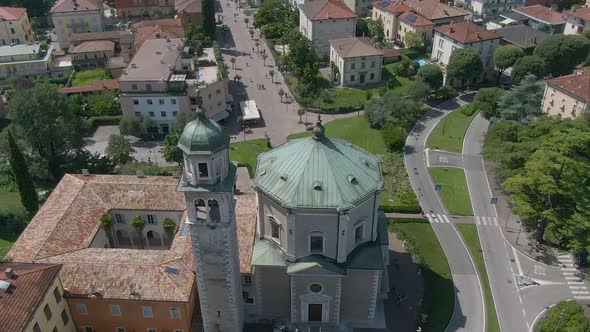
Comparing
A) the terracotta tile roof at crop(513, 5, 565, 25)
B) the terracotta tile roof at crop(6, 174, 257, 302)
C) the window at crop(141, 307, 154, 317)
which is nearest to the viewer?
the terracotta tile roof at crop(6, 174, 257, 302)

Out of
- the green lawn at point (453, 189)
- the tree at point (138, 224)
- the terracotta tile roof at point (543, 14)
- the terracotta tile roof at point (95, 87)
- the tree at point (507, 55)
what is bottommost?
the green lawn at point (453, 189)

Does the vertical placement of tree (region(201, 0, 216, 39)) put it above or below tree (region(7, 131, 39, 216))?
above

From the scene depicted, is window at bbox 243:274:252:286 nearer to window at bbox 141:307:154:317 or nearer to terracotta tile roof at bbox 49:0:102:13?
window at bbox 141:307:154:317

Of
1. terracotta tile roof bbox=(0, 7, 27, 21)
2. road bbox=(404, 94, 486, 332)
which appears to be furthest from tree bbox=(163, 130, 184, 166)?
terracotta tile roof bbox=(0, 7, 27, 21)

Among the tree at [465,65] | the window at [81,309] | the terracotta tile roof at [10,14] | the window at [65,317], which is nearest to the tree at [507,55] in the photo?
the tree at [465,65]

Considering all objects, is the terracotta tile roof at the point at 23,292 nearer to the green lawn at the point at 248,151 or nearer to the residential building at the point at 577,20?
the green lawn at the point at 248,151

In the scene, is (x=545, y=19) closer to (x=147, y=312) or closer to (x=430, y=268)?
(x=430, y=268)

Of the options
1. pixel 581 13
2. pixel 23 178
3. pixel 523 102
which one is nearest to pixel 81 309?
pixel 23 178

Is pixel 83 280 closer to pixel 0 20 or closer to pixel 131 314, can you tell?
pixel 131 314
